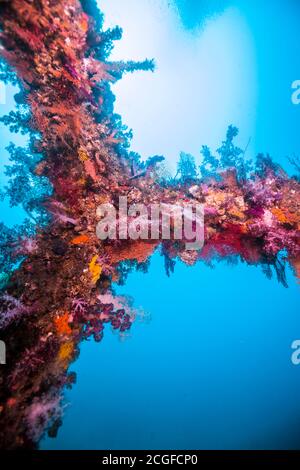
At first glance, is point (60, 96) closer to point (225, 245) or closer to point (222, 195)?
point (222, 195)

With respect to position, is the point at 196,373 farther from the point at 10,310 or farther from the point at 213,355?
the point at 10,310

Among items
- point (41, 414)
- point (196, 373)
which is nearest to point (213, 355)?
point (196, 373)

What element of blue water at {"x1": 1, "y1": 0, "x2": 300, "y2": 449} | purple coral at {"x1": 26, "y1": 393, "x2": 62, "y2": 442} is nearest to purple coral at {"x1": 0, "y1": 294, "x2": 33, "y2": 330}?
purple coral at {"x1": 26, "y1": 393, "x2": 62, "y2": 442}

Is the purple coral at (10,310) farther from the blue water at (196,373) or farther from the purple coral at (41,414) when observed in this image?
the blue water at (196,373)

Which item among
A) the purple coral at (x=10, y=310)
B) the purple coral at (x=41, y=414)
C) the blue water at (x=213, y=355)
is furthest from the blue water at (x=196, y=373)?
the purple coral at (x=41, y=414)

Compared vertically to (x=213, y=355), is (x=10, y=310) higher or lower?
lower

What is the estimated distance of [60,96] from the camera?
4.95m

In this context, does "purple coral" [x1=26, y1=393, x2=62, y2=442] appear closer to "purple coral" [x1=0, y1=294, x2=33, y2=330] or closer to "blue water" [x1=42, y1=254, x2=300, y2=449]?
"purple coral" [x1=0, y1=294, x2=33, y2=330]

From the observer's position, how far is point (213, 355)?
49375 millimetres

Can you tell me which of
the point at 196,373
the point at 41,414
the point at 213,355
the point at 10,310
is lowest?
the point at 41,414

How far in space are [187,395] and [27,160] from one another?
42.8 meters

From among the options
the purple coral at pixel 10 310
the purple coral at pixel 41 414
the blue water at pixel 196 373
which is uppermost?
the blue water at pixel 196 373

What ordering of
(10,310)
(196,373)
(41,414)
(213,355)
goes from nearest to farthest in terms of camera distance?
1. (41,414)
2. (10,310)
3. (196,373)
4. (213,355)

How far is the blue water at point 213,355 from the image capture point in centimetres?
3538
